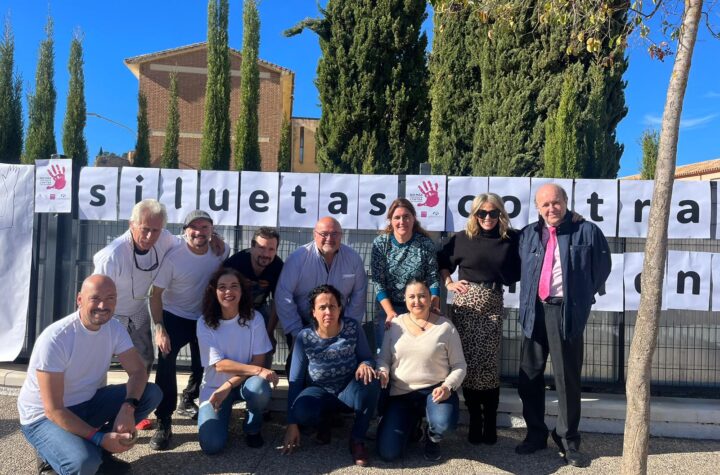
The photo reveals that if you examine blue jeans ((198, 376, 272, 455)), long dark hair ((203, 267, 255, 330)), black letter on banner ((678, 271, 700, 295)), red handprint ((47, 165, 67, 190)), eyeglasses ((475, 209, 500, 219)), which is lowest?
blue jeans ((198, 376, 272, 455))

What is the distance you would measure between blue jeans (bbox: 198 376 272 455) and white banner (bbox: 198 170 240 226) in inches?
Answer: 71.1

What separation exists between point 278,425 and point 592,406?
2.52 meters

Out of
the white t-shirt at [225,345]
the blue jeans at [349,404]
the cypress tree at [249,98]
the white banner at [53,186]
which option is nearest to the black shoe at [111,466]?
the white t-shirt at [225,345]

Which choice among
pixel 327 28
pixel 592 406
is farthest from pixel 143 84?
pixel 592 406

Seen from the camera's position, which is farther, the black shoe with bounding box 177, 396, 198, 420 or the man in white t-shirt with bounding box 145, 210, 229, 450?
the black shoe with bounding box 177, 396, 198, 420

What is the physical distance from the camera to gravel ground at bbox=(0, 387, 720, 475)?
12.1 ft

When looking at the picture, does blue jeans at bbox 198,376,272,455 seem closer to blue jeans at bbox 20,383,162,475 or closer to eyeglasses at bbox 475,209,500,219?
blue jeans at bbox 20,383,162,475

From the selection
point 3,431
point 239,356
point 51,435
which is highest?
point 239,356

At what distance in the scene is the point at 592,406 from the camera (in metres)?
4.47

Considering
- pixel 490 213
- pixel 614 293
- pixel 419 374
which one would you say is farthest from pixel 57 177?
pixel 614 293

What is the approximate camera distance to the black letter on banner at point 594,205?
4.86 metres

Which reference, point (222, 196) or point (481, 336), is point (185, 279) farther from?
point (481, 336)

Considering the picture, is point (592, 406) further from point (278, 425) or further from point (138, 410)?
point (138, 410)

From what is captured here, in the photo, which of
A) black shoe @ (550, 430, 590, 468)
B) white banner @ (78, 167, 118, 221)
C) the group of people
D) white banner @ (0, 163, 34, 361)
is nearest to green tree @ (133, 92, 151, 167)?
white banner @ (0, 163, 34, 361)
